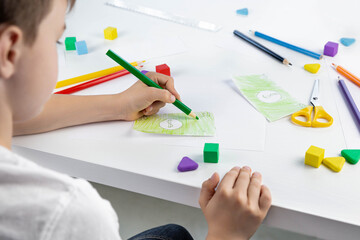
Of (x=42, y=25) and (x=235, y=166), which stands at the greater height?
(x=42, y=25)

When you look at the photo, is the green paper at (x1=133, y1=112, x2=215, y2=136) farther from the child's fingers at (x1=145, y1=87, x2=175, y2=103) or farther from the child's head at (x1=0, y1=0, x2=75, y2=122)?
the child's head at (x1=0, y1=0, x2=75, y2=122)

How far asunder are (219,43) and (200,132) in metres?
0.38

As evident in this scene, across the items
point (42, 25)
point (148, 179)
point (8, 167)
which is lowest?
point (148, 179)

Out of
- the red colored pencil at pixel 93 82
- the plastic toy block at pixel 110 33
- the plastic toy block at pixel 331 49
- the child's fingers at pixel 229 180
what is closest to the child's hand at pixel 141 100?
the red colored pencil at pixel 93 82

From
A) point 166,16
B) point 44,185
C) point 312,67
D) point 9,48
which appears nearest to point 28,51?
point 9,48

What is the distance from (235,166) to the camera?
626 mm

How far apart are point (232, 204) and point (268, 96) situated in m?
0.29

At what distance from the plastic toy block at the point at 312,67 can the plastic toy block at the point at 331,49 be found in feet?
0.28

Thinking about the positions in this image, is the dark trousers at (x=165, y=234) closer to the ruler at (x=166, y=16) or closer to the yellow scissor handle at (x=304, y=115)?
the yellow scissor handle at (x=304, y=115)

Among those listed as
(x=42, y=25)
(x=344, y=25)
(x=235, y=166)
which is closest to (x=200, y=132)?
(x=235, y=166)

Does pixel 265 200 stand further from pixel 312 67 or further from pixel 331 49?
pixel 331 49

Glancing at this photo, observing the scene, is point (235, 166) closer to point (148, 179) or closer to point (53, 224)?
point (148, 179)

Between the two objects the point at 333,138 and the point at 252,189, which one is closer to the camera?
the point at 252,189

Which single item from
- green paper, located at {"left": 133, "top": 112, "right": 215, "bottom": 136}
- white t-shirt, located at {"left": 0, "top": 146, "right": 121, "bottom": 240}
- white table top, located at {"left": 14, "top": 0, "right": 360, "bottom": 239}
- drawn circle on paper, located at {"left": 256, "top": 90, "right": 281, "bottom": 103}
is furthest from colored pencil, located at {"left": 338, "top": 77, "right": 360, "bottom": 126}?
white t-shirt, located at {"left": 0, "top": 146, "right": 121, "bottom": 240}
